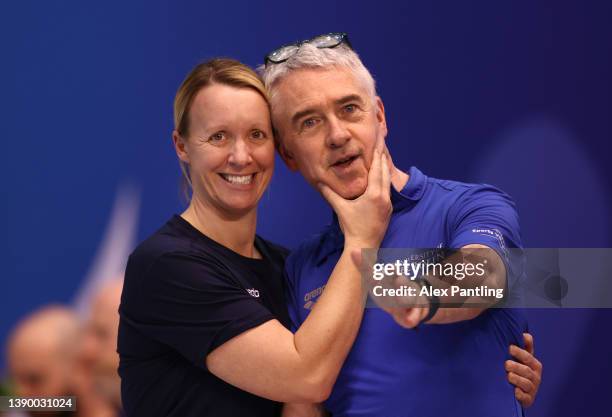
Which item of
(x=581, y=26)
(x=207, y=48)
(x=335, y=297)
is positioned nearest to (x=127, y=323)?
(x=335, y=297)

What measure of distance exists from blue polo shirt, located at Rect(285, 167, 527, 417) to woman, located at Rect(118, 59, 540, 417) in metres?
0.09

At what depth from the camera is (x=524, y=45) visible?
3.16 meters

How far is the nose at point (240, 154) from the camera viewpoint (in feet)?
7.15

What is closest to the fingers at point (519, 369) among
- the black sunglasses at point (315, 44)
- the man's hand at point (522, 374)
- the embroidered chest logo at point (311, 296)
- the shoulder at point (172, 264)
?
the man's hand at point (522, 374)

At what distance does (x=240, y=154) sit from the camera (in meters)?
2.18

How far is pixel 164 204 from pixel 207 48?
25.8 inches

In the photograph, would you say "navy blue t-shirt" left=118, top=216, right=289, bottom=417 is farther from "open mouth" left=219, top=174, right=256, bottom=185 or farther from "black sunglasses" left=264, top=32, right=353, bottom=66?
"black sunglasses" left=264, top=32, right=353, bottom=66

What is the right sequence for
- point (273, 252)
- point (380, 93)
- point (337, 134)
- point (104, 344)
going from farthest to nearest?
point (380, 93) < point (104, 344) < point (273, 252) < point (337, 134)

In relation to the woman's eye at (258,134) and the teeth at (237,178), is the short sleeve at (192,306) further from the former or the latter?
the woman's eye at (258,134)

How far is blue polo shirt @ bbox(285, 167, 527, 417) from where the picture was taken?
188 centimetres

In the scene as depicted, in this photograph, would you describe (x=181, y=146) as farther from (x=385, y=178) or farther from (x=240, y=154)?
(x=385, y=178)

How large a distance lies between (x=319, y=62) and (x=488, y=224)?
68 cm

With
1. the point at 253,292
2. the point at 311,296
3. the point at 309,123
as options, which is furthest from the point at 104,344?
the point at 309,123

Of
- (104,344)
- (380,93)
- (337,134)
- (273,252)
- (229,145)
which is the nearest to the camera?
(337,134)
